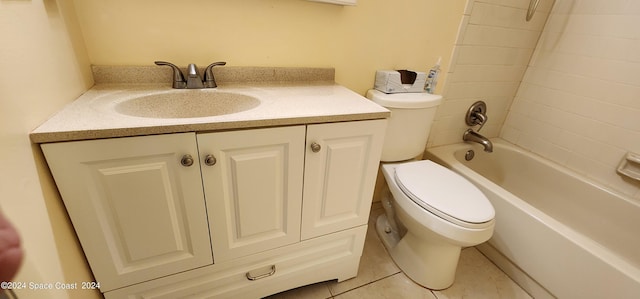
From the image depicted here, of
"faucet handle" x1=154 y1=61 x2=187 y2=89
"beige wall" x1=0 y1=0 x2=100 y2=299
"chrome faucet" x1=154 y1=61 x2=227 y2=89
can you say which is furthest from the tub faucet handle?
"beige wall" x1=0 y1=0 x2=100 y2=299

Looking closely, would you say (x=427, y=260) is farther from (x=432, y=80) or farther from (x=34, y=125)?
(x=34, y=125)

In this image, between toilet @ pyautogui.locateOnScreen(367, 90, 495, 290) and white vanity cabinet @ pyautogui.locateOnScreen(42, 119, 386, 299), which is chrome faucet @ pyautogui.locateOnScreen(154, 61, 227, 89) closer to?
white vanity cabinet @ pyautogui.locateOnScreen(42, 119, 386, 299)

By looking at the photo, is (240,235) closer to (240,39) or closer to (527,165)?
(240,39)

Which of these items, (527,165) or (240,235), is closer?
(240,235)

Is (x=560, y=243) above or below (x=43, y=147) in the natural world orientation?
below

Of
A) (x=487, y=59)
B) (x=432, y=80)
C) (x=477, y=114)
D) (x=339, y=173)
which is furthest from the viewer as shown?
(x=477, y=114)

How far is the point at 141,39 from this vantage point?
94cm

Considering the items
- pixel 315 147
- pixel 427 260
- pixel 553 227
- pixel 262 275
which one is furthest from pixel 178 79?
pixel 553 227

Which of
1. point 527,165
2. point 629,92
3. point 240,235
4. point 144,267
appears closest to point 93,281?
point 144,267

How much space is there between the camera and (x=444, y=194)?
1.09 m

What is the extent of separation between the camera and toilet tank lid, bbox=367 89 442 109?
1188 mm

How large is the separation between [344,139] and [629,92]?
1487mm

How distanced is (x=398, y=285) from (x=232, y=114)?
109cm

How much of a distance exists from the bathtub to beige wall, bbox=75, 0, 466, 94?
678 mm
